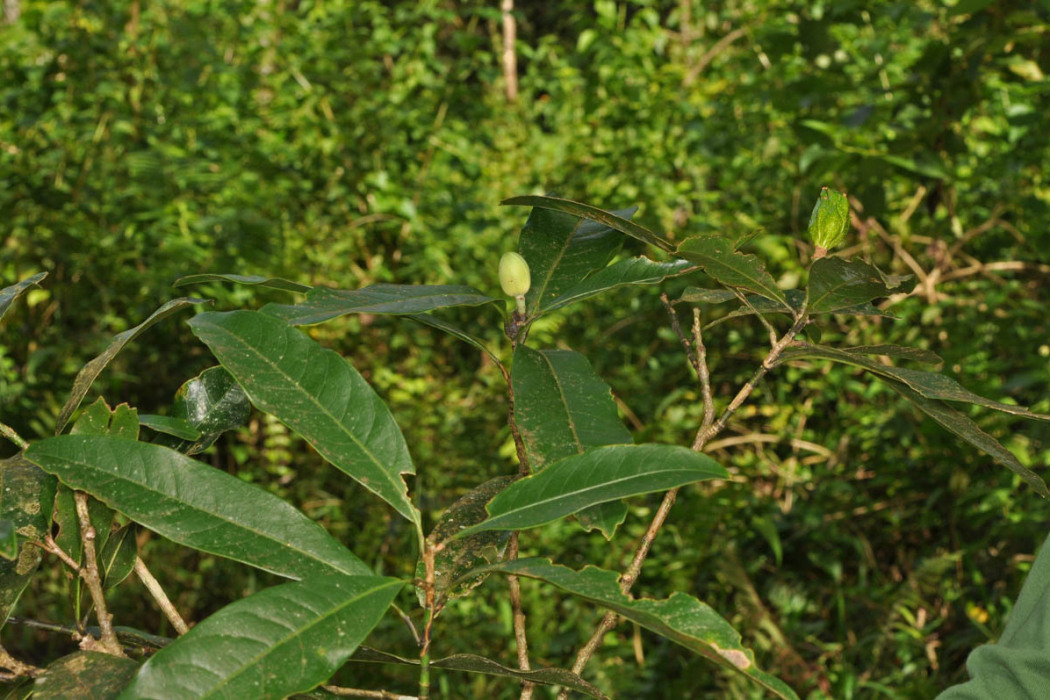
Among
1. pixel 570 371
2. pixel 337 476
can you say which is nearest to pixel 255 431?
pixel 337 476

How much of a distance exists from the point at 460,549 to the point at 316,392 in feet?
0.44

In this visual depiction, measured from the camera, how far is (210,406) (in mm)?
710

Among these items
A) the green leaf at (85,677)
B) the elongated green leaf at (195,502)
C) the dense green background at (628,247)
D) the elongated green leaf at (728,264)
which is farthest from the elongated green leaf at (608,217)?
the dense green background at (628,247)

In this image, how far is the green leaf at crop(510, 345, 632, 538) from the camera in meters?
0.63

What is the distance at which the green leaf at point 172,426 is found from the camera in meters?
0.66

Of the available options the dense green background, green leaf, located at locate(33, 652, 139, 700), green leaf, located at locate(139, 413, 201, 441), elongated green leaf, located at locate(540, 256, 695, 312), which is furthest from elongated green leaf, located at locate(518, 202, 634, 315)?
the dense green background

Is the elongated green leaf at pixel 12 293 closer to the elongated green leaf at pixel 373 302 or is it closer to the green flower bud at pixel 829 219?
the elongated green leaf at pixel 373 302

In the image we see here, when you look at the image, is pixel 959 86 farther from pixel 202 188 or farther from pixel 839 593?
pixel 202 188

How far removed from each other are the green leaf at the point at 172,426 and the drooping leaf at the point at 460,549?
17 centimetres

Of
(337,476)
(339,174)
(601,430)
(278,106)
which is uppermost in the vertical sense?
(601,430)

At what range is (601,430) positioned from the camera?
2.20ft

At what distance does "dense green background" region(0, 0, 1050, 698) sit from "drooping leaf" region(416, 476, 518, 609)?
1.47m

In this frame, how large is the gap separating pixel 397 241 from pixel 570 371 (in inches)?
113

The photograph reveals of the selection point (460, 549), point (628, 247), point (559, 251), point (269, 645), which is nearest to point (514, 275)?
point (559, 251)
